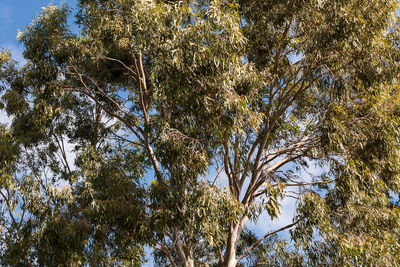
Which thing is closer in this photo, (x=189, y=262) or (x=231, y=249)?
(x=231, y=249)

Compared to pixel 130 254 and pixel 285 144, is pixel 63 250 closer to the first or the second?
pixel 130 254

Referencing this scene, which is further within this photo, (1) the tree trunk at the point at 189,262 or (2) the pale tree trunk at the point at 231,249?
(1) the tree trunk at the point at 189,262

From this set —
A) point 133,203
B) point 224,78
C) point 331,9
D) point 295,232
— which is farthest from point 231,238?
point 331,9

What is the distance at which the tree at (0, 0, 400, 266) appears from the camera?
7652 mm

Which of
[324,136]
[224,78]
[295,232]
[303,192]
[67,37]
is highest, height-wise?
[67,37]

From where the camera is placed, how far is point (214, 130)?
25.8 feet

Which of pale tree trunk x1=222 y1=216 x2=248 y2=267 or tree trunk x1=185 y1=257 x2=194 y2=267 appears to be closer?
pale tree trunk x1=222 y1=216 x2=248 y2=267

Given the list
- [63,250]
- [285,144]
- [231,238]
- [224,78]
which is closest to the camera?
[224,78]

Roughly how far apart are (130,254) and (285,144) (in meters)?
3.56

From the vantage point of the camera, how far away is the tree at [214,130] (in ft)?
25.1

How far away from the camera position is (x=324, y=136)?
7871mm

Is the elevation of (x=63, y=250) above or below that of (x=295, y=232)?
above

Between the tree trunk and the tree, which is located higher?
the tree

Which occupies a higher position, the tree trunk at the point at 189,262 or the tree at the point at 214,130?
the tree at the point at 214,130
